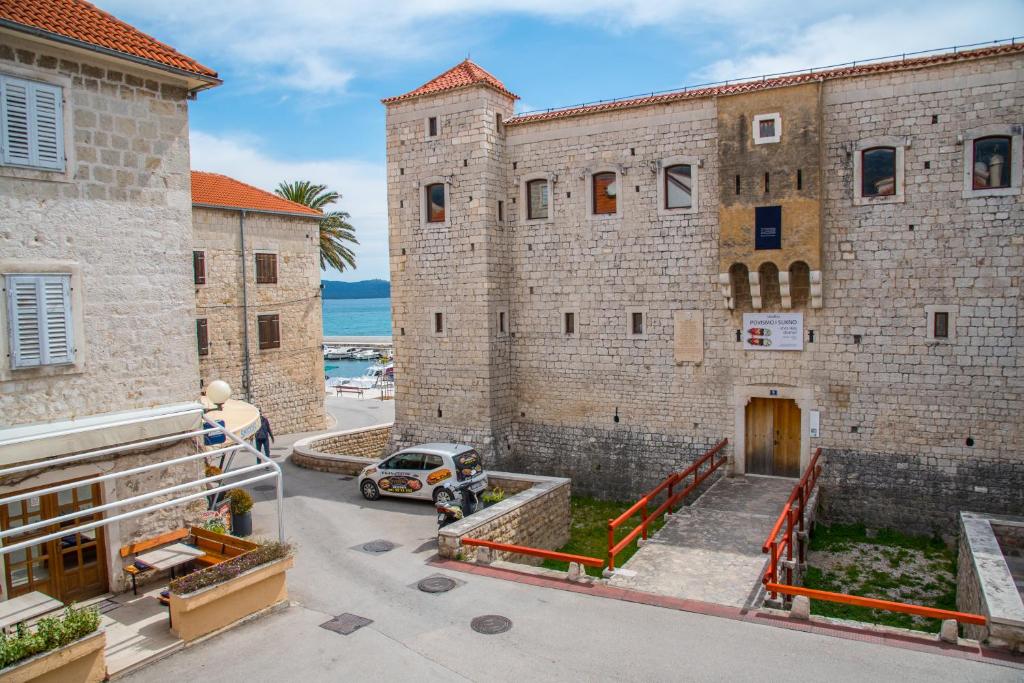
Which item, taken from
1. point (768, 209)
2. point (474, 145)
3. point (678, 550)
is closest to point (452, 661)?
point (678, 550)

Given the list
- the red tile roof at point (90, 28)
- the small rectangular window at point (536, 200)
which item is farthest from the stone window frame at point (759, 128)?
the red tile roof at point (90, 28)

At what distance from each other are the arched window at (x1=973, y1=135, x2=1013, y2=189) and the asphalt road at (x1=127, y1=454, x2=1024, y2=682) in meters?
12.1

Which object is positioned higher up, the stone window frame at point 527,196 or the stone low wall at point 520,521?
the stone window frame at point 527,196

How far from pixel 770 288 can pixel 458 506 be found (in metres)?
9.85

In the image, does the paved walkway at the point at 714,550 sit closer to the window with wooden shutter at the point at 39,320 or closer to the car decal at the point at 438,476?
the car decal at the point at 438,476

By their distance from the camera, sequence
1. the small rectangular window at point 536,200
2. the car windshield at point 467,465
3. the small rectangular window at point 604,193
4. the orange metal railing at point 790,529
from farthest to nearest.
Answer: the small rectangular window at point 536,200 → the small rectangular window at point 604,193 → the car windshield at point 467,465 → the orange metal railing at point 790,529

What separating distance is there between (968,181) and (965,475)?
274 inches

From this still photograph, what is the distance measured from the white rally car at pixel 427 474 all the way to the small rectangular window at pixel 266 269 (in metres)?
13.3

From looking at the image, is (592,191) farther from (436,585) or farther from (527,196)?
(436,585)

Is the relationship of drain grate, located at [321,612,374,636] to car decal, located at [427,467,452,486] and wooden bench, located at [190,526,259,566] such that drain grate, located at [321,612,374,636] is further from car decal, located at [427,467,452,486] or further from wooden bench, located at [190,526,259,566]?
car decal, located at [427,467,452,486]

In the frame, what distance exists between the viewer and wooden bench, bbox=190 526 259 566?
11.6 m

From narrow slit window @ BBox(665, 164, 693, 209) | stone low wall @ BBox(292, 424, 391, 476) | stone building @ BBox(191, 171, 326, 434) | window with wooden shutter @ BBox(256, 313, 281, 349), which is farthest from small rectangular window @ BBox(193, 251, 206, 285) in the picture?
narrow slit window @ BBox(665, 164, 693, 209)

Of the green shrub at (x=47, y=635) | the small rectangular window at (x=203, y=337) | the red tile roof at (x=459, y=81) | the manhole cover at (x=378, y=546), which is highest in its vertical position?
the red tile roof at (x=459, y=81)

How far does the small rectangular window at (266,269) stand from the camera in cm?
2875
